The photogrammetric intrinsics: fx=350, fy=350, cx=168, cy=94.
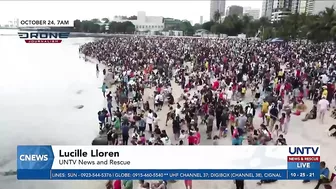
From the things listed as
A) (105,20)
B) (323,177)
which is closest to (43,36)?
(323,177)

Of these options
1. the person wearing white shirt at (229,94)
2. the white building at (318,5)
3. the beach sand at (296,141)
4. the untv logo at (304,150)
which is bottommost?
the beach sand at (296,141)

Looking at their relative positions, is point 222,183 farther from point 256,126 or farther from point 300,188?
point 256,126

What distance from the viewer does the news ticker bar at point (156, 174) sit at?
584 cm

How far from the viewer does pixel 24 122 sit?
1258cm

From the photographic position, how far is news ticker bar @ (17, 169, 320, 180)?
5836mm

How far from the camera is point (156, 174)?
591 centimetres

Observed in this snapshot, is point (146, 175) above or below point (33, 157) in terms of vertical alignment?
below

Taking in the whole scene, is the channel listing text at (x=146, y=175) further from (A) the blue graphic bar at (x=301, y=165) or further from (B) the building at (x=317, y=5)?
(B) the building at (x=317, y=5)

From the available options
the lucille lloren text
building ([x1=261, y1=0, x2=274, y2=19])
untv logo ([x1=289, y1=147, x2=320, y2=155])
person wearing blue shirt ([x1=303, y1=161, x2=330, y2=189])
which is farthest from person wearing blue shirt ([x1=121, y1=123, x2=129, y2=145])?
building ([x1=261, y1=0, x2=274, y2=19])

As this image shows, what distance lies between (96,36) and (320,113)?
8571cm

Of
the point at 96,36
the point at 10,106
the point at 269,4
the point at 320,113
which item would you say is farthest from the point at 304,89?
the point at 269,4

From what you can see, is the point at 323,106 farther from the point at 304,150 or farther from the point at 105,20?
the point at 105,20

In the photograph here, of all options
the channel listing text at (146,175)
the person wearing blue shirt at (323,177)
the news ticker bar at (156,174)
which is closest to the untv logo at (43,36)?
the news ticker bar at (156,174)

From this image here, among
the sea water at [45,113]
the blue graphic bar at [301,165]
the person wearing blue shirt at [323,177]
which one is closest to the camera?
the blue graphic bar at [301,165]
